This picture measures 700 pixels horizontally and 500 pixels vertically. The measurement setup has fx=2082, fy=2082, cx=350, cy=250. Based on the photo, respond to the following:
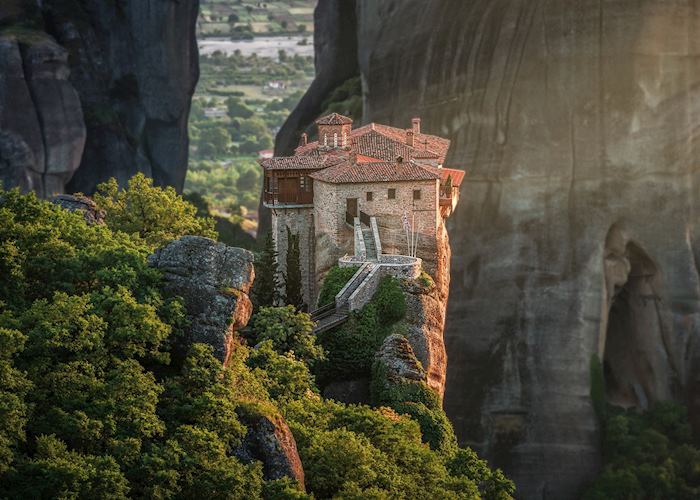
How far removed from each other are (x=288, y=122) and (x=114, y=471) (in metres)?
87.0

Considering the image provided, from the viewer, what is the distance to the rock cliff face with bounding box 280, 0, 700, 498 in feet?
364

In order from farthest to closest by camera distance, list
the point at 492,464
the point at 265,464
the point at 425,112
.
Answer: the point at 425,112 < the point at 492,464 < the point at 265,464

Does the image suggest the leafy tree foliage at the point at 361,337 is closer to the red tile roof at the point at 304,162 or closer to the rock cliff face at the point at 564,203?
the red tile roof at the point at 304,162

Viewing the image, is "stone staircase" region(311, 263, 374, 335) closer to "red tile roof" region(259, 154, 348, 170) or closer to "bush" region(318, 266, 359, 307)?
"bush" region(318, 266, 359, 307)

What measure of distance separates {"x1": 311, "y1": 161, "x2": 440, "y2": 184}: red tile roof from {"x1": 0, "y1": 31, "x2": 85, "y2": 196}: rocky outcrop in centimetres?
4369

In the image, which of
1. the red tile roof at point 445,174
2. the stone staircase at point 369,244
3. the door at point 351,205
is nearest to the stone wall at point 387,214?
the door at point 351,205

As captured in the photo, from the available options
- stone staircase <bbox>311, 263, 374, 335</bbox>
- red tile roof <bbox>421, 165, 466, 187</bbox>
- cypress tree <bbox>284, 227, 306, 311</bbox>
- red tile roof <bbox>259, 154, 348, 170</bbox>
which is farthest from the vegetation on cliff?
red tile roof <bbox>259, 154, 348, 170</bbox>

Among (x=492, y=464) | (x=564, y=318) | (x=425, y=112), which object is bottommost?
(x=492, y=464)

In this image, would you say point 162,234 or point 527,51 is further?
point 527,51

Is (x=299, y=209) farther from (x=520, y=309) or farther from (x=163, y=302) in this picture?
(x=520, y=309)

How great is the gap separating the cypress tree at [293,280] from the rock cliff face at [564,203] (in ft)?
104

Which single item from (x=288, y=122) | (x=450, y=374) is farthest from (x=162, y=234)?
(x=288, y=122)

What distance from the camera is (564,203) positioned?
370ft

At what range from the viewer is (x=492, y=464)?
354 feet
